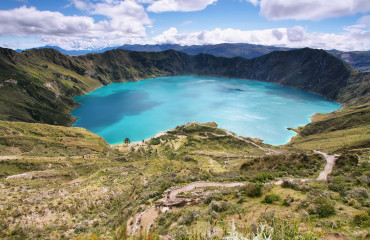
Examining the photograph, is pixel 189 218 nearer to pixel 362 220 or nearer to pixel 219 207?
pixel 219 207

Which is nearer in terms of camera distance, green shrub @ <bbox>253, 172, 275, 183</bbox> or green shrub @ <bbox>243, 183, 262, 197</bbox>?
green shrub @ <bbox>243, 183, 262, 197</bbox>

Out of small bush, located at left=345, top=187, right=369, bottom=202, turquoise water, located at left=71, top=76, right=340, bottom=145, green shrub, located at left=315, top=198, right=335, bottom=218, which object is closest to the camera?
green shrub, located at left=315, top=198, right=335, bottom=218

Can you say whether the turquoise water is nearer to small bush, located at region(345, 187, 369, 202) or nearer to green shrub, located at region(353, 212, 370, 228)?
small bush, located at region(345, 187, 369, 202)

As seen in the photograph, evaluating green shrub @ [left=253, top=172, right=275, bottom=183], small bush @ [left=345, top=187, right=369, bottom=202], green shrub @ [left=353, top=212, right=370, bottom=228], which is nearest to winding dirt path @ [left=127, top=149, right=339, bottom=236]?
green shrub @ [left=253, top=172, right=275, bottom=183]

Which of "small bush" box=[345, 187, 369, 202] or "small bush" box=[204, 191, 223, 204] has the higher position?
"small bush" box=[345, 187, 369, 202]

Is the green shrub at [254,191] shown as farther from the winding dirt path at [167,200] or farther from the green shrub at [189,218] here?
the green shrub at [189,218]

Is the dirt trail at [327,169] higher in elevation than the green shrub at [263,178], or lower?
lower

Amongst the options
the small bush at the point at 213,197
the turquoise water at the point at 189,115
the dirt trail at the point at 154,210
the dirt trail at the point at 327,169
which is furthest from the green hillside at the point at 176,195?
the turquoise water at the point at 189,115

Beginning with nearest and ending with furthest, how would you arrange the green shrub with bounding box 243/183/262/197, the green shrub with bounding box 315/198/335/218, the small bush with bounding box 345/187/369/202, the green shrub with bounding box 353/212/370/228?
the green shrub with bounding box 353/212/370/228
the green shrub with bounding box 315/198/335/218
the small bush with bounding box 345/187/369/202
the green shrub with bounding box 243/183/262/197

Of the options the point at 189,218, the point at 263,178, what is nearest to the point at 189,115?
the point at 263,178

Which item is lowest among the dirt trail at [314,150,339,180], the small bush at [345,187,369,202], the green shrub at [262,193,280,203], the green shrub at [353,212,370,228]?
the dirt trail at [314,150,339,180]

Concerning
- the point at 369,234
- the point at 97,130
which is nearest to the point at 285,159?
the point at 369,234
